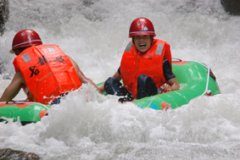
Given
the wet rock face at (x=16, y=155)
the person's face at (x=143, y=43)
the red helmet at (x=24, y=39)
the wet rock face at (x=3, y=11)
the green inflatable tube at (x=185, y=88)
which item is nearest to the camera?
the wet rock face at (x=16, y=155)

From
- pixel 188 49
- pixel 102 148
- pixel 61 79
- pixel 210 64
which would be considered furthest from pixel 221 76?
pixel 102 148

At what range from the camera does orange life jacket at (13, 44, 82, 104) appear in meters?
5.66

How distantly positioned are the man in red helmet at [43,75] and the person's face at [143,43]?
2.64 ft

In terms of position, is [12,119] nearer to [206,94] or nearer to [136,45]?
[136,45]

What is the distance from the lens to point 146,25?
6.26 m

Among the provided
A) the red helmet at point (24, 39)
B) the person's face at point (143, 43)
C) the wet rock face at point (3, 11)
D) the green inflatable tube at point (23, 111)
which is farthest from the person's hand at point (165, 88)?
the wet rock face at point (3, 11)

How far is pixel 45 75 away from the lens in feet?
18.7

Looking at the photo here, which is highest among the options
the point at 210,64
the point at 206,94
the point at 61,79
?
the point at 61,79

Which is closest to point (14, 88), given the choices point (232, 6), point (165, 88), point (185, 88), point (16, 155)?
point (16, 155)

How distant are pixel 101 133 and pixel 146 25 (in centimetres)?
166

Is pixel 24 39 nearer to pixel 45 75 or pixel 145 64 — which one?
pixel 45 75

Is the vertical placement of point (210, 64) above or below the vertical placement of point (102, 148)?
below

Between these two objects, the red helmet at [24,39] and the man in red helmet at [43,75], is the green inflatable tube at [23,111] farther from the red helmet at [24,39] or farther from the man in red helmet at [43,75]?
the red helmet at [24,39]

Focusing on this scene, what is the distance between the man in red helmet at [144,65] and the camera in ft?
20.3
